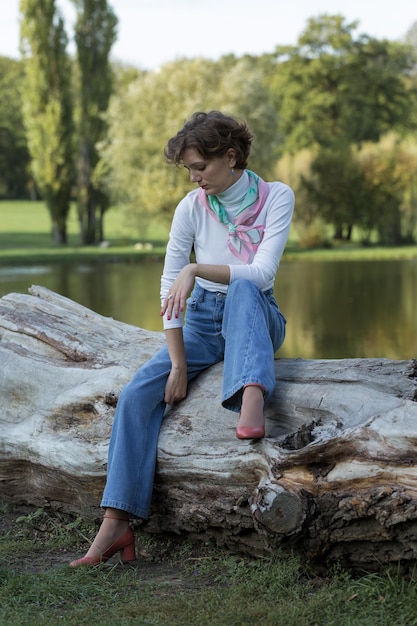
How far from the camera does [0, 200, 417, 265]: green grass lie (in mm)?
27719

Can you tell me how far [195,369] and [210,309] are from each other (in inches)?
10.9

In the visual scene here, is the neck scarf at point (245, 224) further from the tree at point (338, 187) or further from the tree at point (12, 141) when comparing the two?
the tree at point (12, 141)

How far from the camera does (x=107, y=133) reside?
33.4 m

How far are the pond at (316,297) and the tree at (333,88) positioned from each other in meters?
21.5

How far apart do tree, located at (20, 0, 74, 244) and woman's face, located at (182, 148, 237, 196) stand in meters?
29.2

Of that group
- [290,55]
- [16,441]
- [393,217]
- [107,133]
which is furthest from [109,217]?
[16,441]

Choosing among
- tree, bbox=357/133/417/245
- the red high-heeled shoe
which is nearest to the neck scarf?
the red high-heeled shoe

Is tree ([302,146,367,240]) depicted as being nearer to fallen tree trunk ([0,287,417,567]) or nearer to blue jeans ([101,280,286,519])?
fallen tree trunk ([0,287,417,567])

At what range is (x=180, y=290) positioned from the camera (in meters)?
3.55

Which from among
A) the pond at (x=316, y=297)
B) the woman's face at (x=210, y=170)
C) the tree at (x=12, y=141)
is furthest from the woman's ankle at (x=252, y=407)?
the tree at (x=12, y=141)

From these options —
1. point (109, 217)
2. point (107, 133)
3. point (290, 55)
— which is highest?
point (290, 55)

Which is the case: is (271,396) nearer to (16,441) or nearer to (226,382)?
(226,382)

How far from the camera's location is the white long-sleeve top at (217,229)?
3756 mm

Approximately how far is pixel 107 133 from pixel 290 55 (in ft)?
56.7
